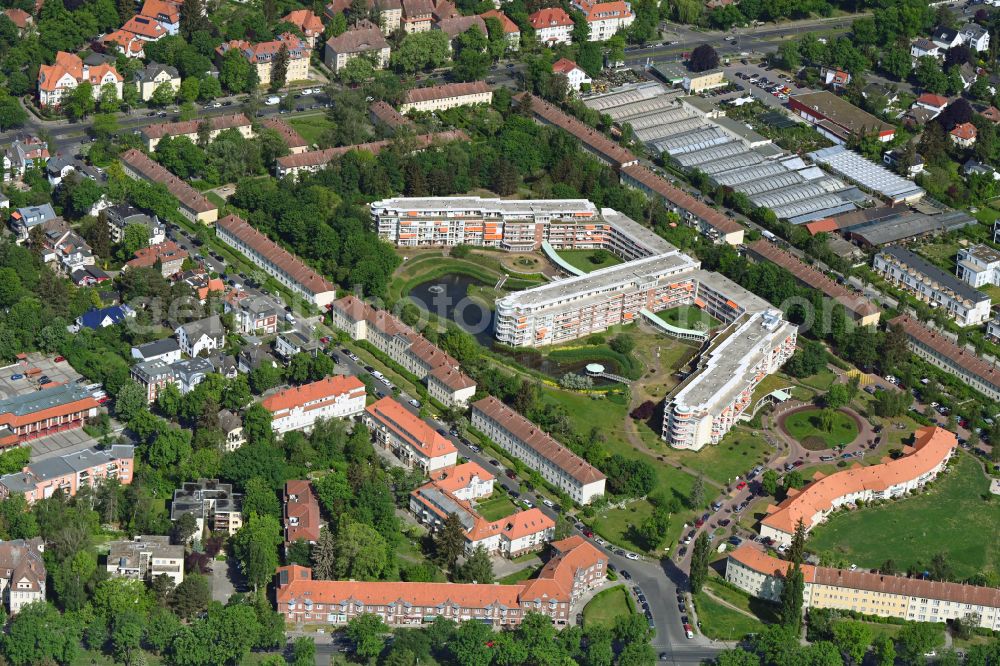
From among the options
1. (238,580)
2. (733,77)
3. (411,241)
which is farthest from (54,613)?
(733,77)

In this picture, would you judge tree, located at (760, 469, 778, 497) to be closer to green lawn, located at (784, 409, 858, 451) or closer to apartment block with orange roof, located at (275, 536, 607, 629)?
green lawn, located at (784, 409, 858, 451)

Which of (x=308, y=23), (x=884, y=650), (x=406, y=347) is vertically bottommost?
(x=884, y=650)

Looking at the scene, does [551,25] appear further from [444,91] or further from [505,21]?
[444,91]

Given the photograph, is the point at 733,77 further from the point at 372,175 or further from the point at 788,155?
the point at 372,175

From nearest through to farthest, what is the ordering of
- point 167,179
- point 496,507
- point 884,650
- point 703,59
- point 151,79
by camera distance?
1. point 884,650
2. point 496,507
3. point 167,179
4. point 151,79
5. point 703,59

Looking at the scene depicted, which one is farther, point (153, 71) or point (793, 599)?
point (153, 71)

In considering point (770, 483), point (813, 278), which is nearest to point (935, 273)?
point (813, 278)

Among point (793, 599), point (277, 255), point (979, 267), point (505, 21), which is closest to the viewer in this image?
point (793, 599)
